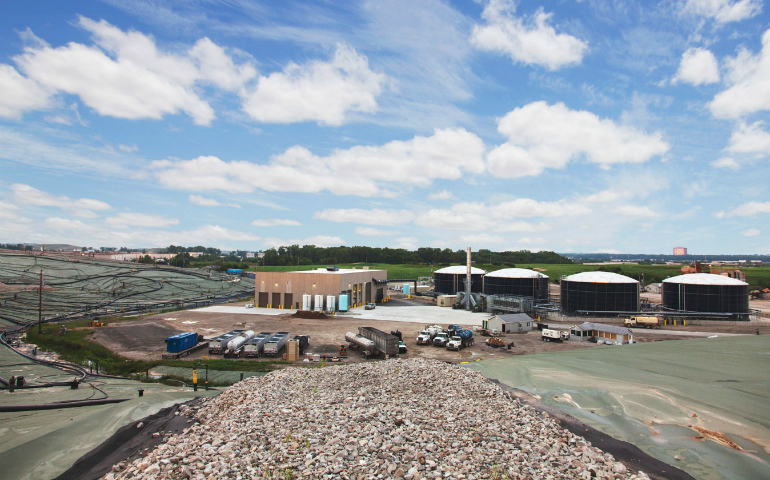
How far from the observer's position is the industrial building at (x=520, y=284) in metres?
76.9

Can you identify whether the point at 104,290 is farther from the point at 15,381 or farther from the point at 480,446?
the point at 480,446

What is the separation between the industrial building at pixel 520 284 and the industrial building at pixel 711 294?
22.4 meters

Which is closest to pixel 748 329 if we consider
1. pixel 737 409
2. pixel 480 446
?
pixel 737 409

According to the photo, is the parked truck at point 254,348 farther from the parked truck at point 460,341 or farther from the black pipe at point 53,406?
the parked truck at point 460,341

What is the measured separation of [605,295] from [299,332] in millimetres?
51535

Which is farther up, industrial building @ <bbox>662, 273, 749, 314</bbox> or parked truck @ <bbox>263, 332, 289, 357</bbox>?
industrial building @ <bbox>662, 273, 749, 314</bbox>

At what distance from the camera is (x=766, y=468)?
13.9 meters

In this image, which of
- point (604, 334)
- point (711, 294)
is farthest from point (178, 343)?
point (711, 294)

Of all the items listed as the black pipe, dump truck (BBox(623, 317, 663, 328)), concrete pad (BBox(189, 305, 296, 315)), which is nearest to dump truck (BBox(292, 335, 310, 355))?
the black pipe

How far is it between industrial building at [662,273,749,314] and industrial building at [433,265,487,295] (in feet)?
121

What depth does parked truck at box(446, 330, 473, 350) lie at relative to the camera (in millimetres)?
40812

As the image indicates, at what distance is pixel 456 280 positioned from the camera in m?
91.4

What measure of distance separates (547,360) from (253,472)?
25.7m

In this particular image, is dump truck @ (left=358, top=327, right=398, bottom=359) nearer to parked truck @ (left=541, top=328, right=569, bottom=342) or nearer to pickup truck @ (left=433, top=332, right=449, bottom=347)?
pickup truck @ (left=433, top=332, right=449, bottom=347)
